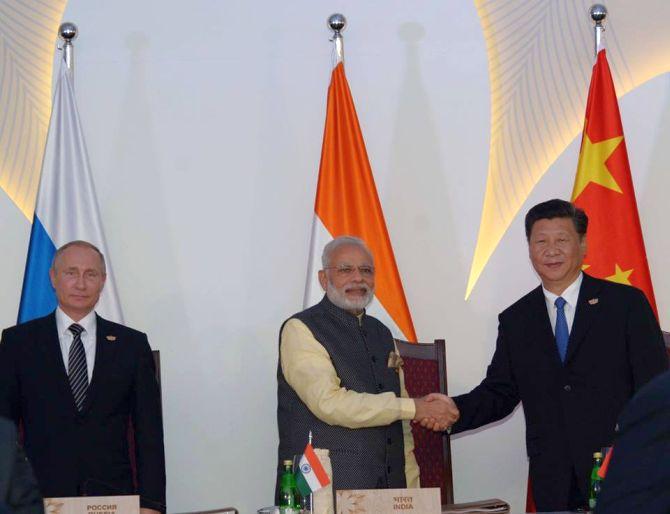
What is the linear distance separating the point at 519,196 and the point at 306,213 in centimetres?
109

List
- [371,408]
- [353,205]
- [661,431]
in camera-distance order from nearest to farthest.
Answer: [661,431] < [371,408] < [353,205]

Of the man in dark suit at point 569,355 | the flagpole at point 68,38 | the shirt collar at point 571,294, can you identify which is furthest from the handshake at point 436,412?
the flagpole at point 68,38

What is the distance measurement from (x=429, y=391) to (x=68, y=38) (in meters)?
2.40

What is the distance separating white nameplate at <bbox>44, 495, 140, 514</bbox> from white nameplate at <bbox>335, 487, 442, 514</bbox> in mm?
563

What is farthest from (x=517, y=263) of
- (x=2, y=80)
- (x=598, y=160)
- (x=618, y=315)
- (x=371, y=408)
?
(x=2, y=80)

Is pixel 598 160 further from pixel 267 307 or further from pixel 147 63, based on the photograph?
pixel 147 63

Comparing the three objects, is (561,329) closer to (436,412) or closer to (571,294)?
(571,294)

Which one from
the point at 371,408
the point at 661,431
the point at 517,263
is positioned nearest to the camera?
the point at 661,431

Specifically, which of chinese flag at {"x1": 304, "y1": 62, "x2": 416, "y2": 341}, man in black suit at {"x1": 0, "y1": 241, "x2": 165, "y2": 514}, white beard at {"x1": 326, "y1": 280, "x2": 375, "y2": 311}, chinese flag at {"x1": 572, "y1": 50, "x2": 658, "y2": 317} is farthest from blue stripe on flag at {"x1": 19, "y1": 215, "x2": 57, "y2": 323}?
chinese flag at {"x1": 572, "y1": 50, "x2": 658, "y2": 317}

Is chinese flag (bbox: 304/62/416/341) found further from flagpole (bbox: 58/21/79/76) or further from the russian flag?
flagpole (bbox: 58/21/79/76)

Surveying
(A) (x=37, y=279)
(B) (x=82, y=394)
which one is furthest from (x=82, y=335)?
(A) (x=37, y=279)

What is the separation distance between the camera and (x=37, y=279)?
178 inches

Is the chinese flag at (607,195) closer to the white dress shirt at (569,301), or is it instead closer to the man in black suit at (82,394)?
the white dress shirt at (569,301)

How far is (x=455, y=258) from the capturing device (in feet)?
16.9
